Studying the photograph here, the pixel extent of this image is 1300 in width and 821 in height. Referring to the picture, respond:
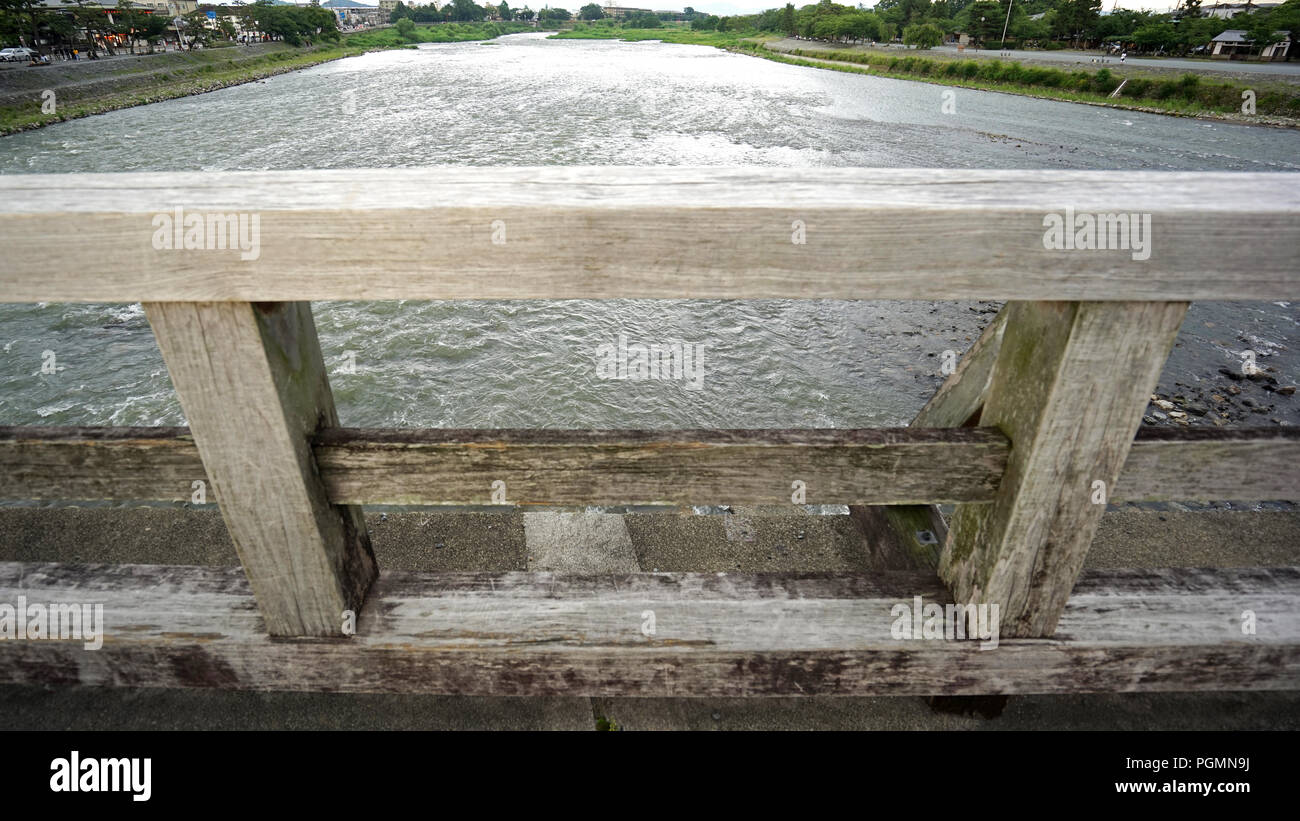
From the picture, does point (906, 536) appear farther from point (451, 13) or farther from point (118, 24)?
point (451, 13)

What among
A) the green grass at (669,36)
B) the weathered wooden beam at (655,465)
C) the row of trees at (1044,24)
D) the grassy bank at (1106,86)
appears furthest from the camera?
the green grass at (669,36)

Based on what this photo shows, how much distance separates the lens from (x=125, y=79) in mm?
41031

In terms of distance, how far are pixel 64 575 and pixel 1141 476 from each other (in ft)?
9.42

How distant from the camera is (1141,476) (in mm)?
1664

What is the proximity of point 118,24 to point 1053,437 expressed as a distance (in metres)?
80.2

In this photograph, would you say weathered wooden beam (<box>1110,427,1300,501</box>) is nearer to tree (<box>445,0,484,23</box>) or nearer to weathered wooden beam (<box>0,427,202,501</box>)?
weathered wooden beam (<box>0,427,202,501</box>)

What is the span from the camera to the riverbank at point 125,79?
1246 inches

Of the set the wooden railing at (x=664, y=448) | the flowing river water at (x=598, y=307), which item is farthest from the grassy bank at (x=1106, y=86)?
the wooden railing at (x=664, y=448)

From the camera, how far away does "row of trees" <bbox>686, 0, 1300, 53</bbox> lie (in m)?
63.9

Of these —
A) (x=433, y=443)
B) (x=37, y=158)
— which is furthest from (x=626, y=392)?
(x=37, y=158)

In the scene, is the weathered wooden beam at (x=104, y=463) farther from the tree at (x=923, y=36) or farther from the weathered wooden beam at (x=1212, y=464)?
the tree at (x=923, y=36)

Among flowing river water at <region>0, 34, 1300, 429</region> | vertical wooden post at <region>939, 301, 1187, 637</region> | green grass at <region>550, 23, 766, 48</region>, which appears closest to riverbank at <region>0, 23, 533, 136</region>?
flowing river water at <region>0, 34, 1300, 429</region>

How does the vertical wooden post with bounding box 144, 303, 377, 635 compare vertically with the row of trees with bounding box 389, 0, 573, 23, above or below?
below
